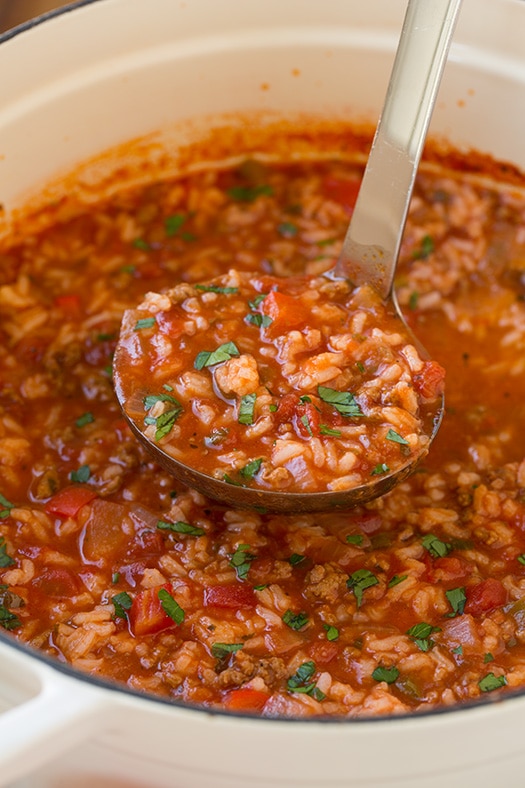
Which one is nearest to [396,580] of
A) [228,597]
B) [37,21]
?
[228,597]

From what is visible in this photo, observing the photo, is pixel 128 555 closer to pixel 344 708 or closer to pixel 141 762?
pixel 344 708

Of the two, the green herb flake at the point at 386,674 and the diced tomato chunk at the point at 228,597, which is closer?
the green herb flake at the point at 386,674

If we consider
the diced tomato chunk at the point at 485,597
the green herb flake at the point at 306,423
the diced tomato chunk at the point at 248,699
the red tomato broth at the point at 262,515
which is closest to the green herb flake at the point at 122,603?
the red tomato broth at the point at 262,515

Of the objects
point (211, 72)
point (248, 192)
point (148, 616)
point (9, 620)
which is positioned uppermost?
point (211, 72)

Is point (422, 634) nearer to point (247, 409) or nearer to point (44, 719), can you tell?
point (247, 409)

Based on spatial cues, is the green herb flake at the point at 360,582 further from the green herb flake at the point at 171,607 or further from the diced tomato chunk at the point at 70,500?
the diced tomato chunk at the point at 70,500
